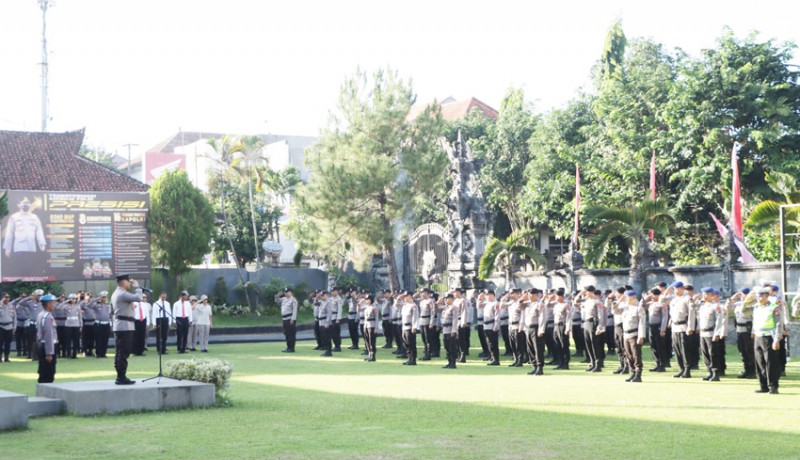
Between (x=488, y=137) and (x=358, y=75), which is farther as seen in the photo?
(x=488, y=137)

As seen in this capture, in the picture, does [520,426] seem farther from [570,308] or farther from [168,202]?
[168,202]

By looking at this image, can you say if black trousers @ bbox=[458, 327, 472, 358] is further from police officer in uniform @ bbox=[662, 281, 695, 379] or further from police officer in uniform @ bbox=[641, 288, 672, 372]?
police officer in uniform @ bbox=[662, 281, 695, 379]

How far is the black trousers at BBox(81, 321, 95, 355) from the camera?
23922mm

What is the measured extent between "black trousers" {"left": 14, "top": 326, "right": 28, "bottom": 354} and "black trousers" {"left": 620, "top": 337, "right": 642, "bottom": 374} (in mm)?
15419

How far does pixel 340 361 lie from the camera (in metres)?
21.5

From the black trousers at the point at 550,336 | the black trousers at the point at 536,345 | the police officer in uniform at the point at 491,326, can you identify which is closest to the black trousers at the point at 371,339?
the police officer in uniform at the point at 491,326

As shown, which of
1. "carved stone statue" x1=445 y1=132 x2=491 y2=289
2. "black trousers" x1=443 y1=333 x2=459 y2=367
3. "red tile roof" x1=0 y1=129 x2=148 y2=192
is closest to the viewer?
"black trousers" x1=443 y1=333 x2=459 y2=367

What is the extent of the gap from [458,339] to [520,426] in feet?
36.0

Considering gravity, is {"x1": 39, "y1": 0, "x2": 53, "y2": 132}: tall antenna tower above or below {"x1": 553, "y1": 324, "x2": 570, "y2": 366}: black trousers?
above

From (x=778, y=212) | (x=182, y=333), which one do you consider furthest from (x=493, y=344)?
(x=182, y=333)

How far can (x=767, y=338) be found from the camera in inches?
530

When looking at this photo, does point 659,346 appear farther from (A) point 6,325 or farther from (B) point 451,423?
(A) point 6,325

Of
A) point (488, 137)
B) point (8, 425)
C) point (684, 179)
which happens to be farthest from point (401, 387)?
point (488, 137)

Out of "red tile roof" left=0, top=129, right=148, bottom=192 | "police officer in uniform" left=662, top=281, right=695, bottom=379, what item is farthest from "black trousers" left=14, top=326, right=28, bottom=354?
"police officer in uniform" left=662, top=281, right=695, bottom=379
